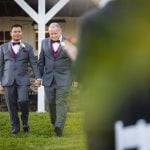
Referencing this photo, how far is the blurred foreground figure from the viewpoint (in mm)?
1669

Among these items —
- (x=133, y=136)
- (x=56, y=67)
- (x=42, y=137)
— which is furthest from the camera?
(x=56, y=67)

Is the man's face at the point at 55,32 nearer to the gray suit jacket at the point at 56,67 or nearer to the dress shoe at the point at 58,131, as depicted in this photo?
the gray suit jacket at the point at 56,67

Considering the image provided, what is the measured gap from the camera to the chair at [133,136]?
165 centimetres

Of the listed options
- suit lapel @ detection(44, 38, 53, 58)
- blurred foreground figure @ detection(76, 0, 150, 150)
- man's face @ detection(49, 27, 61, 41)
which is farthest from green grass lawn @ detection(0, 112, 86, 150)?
blurred foreground figure @ detection(76, 0, 150, 150)

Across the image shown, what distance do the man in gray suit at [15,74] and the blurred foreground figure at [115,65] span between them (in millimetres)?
8597

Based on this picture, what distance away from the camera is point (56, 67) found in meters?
10.2

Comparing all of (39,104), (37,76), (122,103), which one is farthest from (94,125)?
(39,104)

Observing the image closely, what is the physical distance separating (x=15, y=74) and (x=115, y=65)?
8791mm

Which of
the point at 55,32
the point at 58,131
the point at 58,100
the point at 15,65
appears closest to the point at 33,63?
the point at 15,65

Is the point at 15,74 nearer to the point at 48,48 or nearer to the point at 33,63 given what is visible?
the point at 33,63

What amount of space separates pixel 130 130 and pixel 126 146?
4 cm

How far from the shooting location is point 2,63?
10477mm

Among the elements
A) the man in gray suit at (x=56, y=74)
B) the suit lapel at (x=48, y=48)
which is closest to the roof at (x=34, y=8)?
the suit lapel at (x=48, y=48)

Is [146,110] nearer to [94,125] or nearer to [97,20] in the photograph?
[94,125]
